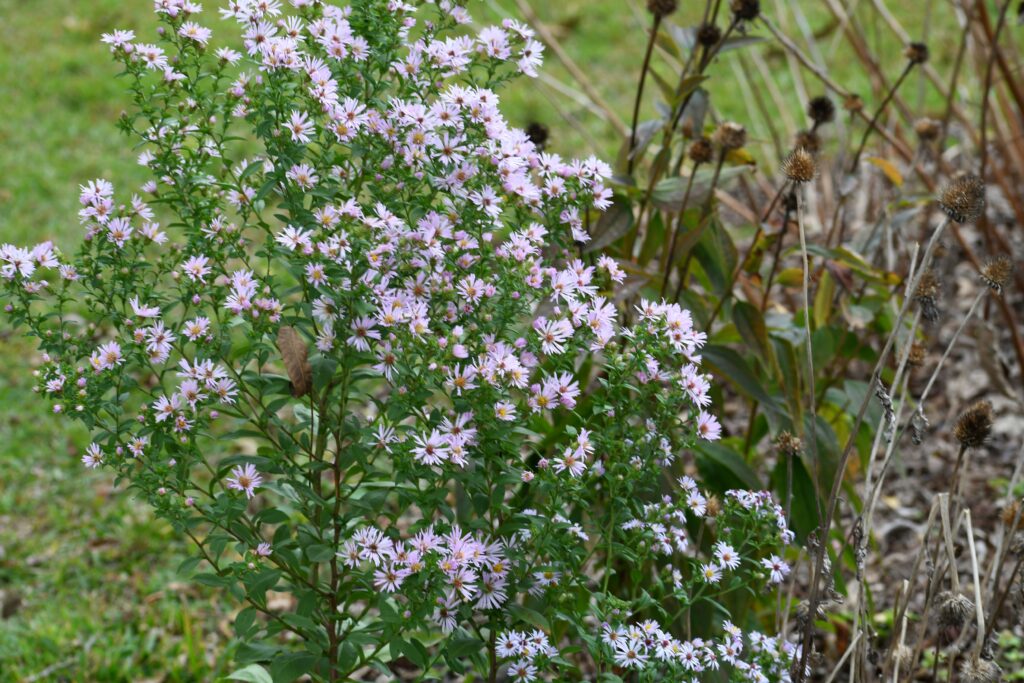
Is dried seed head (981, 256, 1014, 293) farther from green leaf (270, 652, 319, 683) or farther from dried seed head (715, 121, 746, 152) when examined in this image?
green leaf (270, 652, 319, 683)

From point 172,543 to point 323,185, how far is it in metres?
1.83

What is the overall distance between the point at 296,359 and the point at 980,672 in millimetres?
1074

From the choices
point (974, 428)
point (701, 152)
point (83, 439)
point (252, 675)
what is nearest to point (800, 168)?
point (701, 152)

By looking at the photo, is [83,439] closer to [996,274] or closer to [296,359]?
[296,359]

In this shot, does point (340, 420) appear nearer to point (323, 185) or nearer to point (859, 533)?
point (323, 185)

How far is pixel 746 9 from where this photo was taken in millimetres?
2082

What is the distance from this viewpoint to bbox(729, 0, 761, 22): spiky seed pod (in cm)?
208

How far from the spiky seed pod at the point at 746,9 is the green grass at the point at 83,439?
0.96 metres

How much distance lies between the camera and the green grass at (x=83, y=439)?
8.80ft

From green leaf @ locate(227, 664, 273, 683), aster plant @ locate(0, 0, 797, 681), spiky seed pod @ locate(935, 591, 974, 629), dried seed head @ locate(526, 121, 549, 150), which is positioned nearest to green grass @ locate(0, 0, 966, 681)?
green leaf @ locate(227, 664, 273, 683)

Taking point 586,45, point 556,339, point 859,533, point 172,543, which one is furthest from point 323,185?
point 586,45

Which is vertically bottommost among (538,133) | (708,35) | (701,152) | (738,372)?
(738,372)

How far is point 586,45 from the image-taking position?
6.50 metres

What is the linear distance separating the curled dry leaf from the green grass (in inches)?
49.5
